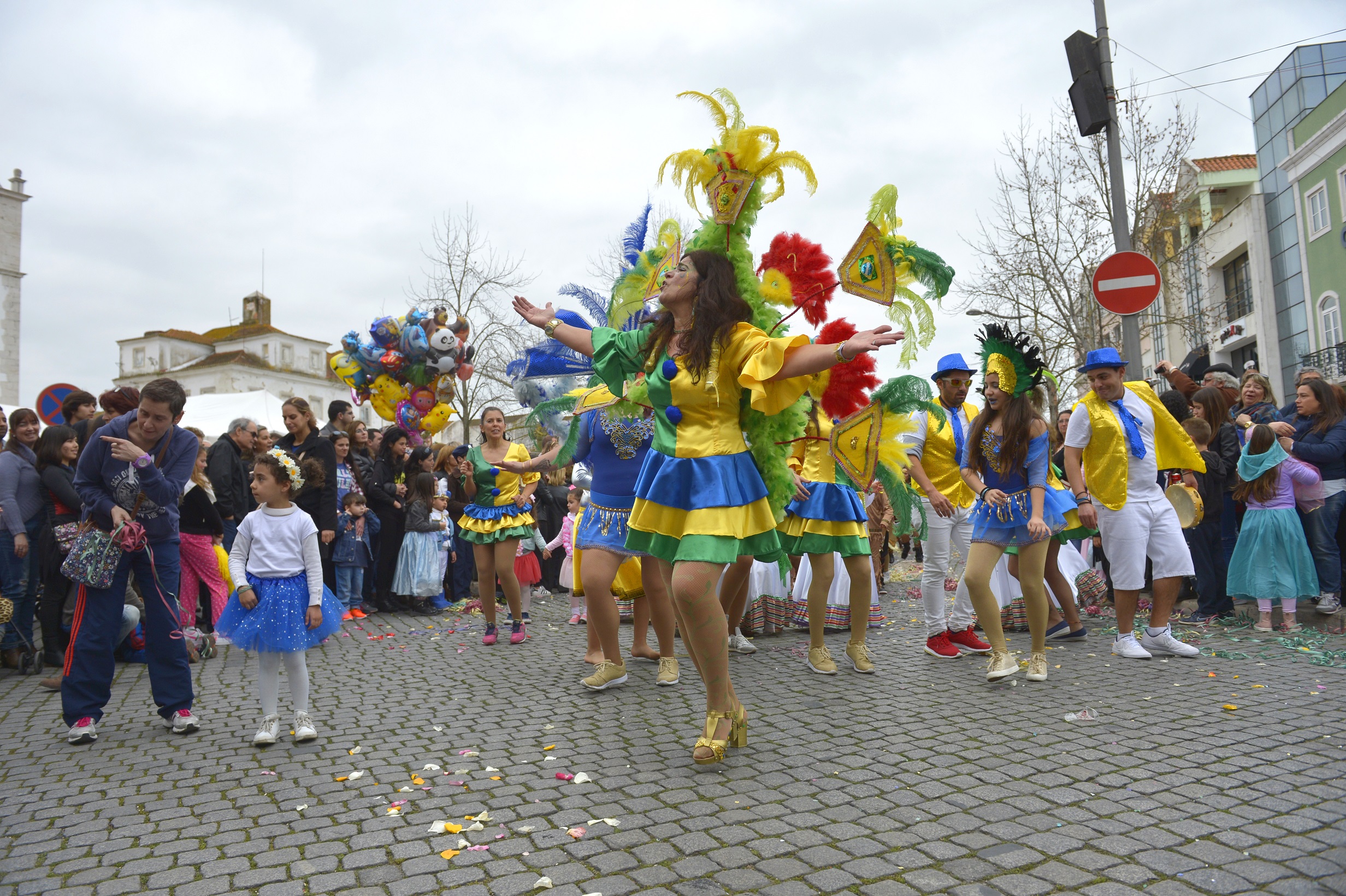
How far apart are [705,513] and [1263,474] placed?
18.1 ft

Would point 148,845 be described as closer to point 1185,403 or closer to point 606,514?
point 606,514

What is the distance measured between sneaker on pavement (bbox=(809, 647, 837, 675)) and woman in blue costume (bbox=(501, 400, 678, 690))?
90 centimetres

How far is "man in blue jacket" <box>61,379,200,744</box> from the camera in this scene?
436cm

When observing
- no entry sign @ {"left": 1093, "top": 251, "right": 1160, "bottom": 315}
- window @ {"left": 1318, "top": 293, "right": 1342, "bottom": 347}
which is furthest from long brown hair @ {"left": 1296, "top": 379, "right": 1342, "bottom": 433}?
window @ {"left": 1318, "top": 293, "right": 1342, "bottom": 347}

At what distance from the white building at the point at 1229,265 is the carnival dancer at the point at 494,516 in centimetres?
2449

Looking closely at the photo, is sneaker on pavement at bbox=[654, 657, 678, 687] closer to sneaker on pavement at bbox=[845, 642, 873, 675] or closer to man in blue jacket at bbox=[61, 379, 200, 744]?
sneaker on pavement at bbox=[845, 642, 873, 675]

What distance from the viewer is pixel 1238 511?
24.6ft

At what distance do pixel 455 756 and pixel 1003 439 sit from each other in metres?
3.58

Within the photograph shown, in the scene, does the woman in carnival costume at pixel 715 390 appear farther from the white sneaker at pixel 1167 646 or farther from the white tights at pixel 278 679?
the white sneaker at pixel 1167 646

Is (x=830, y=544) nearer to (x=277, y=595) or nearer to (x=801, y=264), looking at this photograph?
(x=801, y=264)

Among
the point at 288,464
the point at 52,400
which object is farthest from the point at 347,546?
the point at 288,464

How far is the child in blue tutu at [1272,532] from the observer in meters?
6.62

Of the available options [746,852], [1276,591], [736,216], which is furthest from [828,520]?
[1276,591]

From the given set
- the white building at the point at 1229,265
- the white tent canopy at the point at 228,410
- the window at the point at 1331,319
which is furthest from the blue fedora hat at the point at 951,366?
the window at the point at 1331,319
